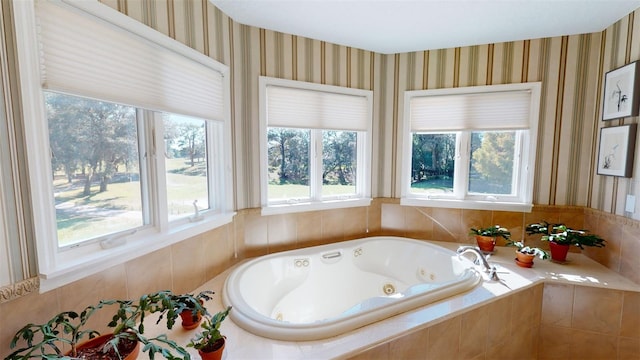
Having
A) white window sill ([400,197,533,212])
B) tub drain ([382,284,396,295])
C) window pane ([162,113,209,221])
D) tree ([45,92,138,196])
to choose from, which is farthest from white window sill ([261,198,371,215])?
tree ([45,92,138,196])

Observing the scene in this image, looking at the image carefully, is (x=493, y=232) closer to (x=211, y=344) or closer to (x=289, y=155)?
(x=289, y=155)

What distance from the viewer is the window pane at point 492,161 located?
2.70 meters

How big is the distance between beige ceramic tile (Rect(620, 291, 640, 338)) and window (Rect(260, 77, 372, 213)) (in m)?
1.92

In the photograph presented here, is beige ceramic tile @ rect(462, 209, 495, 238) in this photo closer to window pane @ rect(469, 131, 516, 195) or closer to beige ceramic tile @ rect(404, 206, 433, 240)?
window pane @ rect(469, 131, 516, 195)

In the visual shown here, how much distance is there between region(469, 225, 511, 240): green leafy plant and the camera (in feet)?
8.11

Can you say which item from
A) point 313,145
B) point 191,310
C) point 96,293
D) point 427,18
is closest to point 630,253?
point 427,18

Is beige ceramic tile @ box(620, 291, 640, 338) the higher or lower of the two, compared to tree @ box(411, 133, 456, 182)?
lower

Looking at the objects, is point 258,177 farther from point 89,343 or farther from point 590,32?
point 590,32

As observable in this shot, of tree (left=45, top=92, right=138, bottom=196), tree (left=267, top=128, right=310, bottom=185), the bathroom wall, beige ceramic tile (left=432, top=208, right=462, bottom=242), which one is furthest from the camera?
beige ceramic tile (left=432, top=208, right=462, bottom=242)

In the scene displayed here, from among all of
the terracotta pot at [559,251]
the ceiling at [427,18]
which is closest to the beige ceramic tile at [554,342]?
the terracotta pot at [559,251]

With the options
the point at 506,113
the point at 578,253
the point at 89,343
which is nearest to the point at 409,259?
the point at 578,253

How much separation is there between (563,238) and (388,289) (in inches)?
56.3

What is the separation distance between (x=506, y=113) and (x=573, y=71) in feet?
1.90

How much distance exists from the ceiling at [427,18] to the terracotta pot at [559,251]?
1.70m
